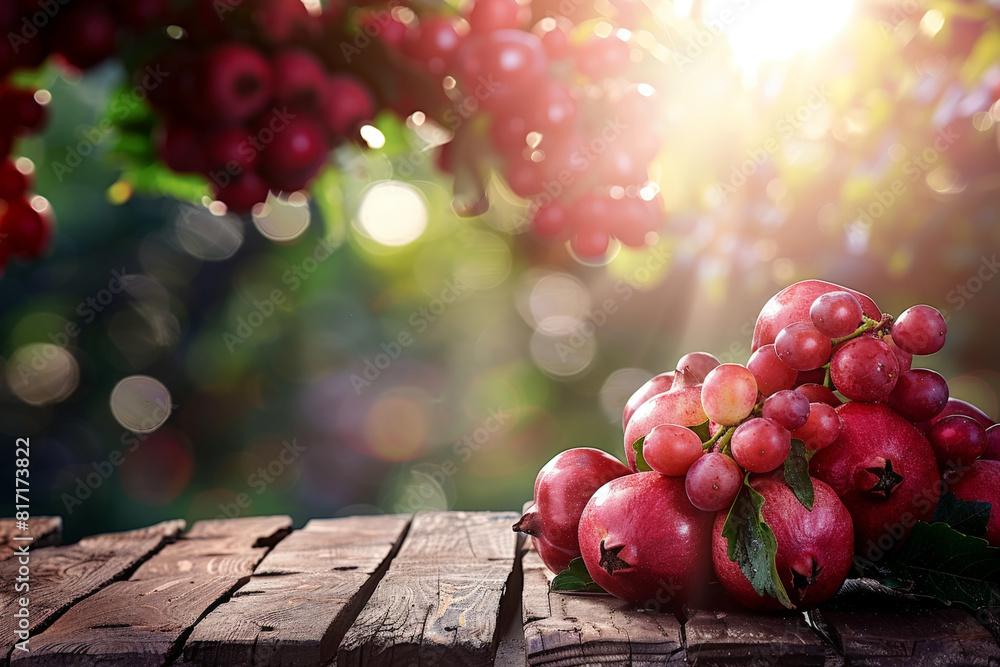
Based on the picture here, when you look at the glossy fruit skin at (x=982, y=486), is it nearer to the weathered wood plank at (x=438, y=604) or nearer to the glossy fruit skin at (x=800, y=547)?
the glossy fruit skin at (x=800, y=547)

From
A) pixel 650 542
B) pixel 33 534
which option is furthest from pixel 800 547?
pixel 33 534

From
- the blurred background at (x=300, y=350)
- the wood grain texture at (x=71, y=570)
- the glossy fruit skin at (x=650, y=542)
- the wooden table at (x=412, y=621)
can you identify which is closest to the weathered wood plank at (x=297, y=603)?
the wooden table at (x=412, y=621)

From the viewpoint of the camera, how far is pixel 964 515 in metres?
0.89

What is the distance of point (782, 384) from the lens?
92 centimetres

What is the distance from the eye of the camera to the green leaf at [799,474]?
0.80 metres

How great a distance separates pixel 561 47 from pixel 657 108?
15 cm

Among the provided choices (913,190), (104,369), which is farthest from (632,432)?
(104,369)

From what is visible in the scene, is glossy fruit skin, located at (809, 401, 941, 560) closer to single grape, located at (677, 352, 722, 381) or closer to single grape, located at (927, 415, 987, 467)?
single grape, located at (927, 415, 987, 467)

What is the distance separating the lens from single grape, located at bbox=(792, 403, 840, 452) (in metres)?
0.84

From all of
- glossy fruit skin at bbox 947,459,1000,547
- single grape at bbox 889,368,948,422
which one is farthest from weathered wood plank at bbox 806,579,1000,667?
single grape at bbox 889,368,948,422

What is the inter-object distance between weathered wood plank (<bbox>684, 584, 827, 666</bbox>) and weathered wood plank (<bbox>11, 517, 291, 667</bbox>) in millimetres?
544

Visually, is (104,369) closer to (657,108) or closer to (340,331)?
(340,331)

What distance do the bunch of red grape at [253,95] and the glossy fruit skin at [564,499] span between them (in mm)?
504

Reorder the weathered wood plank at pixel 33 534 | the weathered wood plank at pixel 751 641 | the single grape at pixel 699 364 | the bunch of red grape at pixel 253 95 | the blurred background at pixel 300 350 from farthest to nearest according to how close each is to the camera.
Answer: the blurred background at pixel 300 350 < the weathered wood plank at pixel 33 534 < the single grape at pixel 699 364 < the bunch of red grape at pixel 253 95 < the weathered wood plank at pixel 751 641
